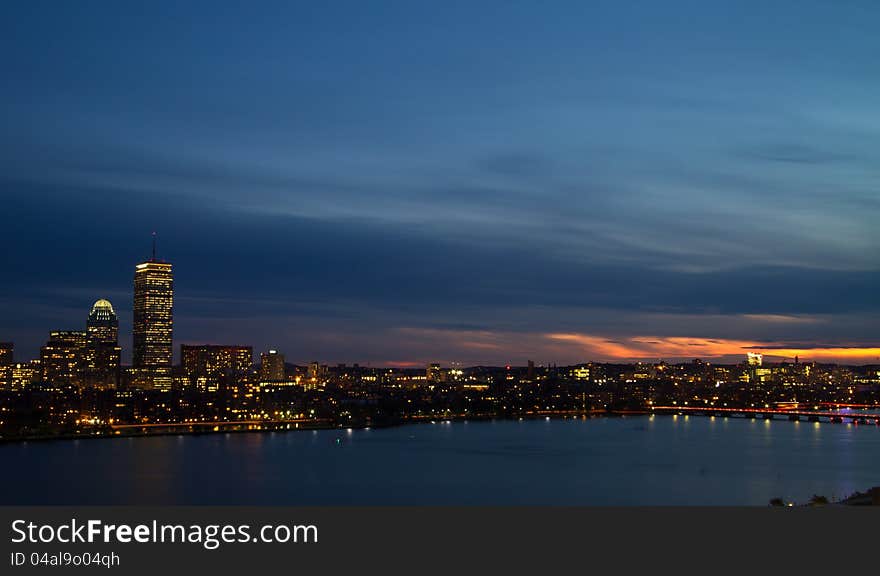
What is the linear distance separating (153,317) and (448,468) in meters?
59.0

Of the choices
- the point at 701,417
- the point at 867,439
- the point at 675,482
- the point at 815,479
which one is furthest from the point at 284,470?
the point at 701,417

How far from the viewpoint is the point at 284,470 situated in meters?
26.4

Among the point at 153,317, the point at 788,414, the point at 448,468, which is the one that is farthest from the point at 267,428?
the point at 153,317

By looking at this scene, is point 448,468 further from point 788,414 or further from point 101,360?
point 101,360

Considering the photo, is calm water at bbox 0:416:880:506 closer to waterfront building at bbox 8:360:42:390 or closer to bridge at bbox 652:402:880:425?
bridge at bbox 652:402:880:425

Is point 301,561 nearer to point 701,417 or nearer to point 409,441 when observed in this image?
point 409,441

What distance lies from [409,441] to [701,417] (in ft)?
80.2

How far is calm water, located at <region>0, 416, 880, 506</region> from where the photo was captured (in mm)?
21609

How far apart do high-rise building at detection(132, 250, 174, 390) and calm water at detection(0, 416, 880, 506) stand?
42.2 meters

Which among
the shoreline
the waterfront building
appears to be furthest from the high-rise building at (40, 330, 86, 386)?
the shoreline

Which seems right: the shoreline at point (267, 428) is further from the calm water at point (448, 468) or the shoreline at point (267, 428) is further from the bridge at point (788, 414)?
the bridge at point (788, 414)

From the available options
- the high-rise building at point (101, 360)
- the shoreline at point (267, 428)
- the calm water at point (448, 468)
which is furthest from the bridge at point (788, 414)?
the high-rise building at point (101, 360)

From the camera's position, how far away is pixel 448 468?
2659 centimetres

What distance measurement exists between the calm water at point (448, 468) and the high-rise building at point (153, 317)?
4221 centimetres
